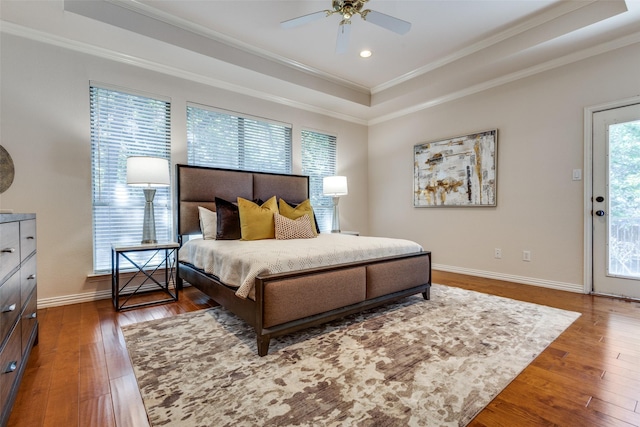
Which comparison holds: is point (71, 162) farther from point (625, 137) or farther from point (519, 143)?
point (625, 137)

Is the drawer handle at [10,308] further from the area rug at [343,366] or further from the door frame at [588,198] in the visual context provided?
the door frame at [588,198]

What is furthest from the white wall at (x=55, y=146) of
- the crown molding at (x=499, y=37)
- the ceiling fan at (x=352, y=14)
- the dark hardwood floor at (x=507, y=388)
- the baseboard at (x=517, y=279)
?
the baseboard at (x=517, y=279)

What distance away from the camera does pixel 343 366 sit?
1.75 meters

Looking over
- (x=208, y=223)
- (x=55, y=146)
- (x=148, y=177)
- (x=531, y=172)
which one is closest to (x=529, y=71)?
(x=531, y=172)

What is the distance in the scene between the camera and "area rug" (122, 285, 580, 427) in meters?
1.36

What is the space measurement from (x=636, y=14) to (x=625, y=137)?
44.4 inches

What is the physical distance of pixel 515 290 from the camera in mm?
3430

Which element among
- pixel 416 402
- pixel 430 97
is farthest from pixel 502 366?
pixel 430 97

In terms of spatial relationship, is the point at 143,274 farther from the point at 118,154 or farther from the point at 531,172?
the point at 531,172

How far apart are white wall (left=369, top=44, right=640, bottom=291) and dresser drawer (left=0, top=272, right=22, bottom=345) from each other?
4.61m

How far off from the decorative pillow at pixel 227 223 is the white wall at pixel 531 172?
3.05 m

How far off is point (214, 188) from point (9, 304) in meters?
2.55

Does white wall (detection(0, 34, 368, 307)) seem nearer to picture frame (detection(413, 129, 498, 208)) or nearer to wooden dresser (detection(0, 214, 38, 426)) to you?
wooden dresser (detection(0, 214, 38, 426))

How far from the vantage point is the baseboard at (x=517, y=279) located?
11.0 feet
